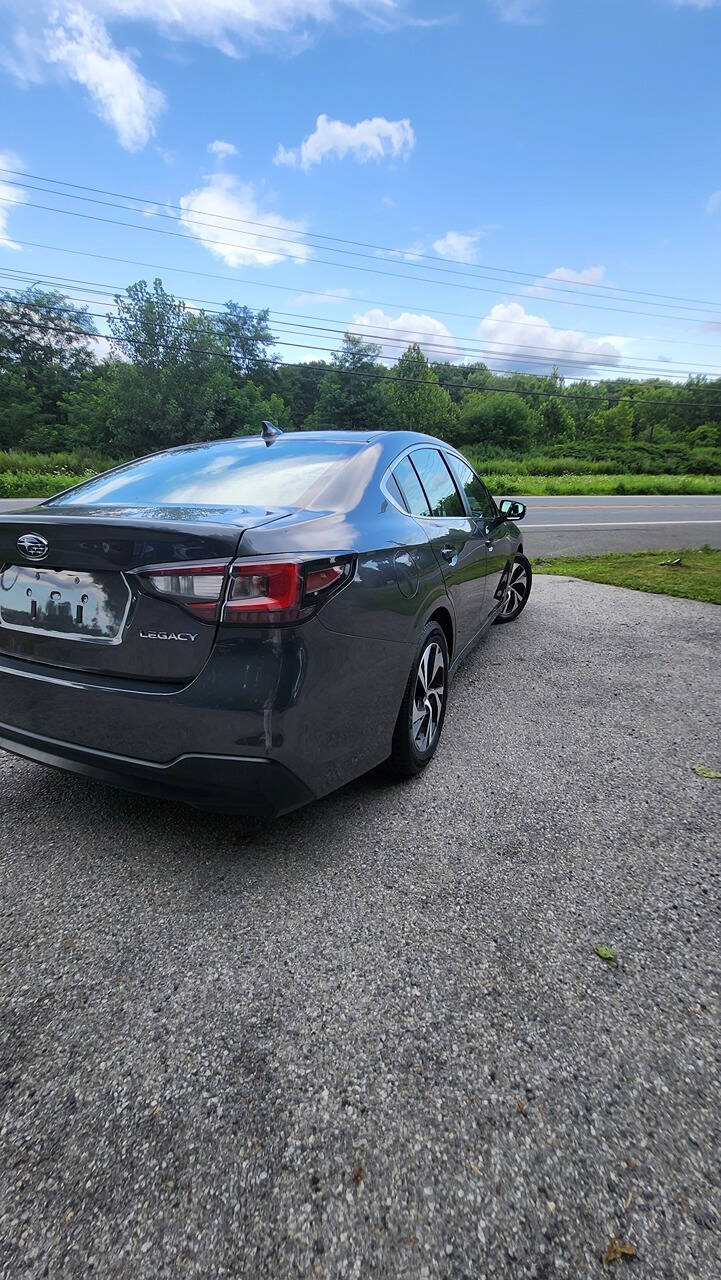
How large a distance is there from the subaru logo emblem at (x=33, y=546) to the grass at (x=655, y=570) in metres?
6.33

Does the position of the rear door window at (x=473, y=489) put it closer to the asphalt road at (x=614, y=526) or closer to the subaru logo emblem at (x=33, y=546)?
the subaru logo emblem at (x=33, y=546)

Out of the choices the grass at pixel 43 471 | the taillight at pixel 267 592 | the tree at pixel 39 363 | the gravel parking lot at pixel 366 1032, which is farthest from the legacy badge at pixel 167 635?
the tree at pixel 39 363

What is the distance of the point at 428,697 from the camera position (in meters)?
2.87

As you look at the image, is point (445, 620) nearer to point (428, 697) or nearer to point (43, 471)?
point (428, 697)

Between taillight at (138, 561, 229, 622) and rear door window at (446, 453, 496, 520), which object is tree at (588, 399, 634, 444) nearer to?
rear door window at (446, 453, 496, 520)

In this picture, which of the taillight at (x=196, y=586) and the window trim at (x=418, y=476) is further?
the window trim at (x=418, y=476)

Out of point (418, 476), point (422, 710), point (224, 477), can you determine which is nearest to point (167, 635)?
point (224, 477)

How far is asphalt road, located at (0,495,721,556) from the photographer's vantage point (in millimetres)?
11133

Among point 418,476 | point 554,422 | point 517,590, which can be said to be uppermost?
point 554,422

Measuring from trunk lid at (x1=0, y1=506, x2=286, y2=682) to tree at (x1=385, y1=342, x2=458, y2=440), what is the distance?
2287 inches

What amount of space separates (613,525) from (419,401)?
48.3 metres

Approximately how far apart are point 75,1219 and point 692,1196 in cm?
119

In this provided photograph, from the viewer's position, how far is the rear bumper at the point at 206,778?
1829mm

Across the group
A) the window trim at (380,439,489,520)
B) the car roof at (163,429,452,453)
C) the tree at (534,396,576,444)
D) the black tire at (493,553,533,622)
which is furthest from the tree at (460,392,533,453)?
the car roof at (163,429,452,453)
